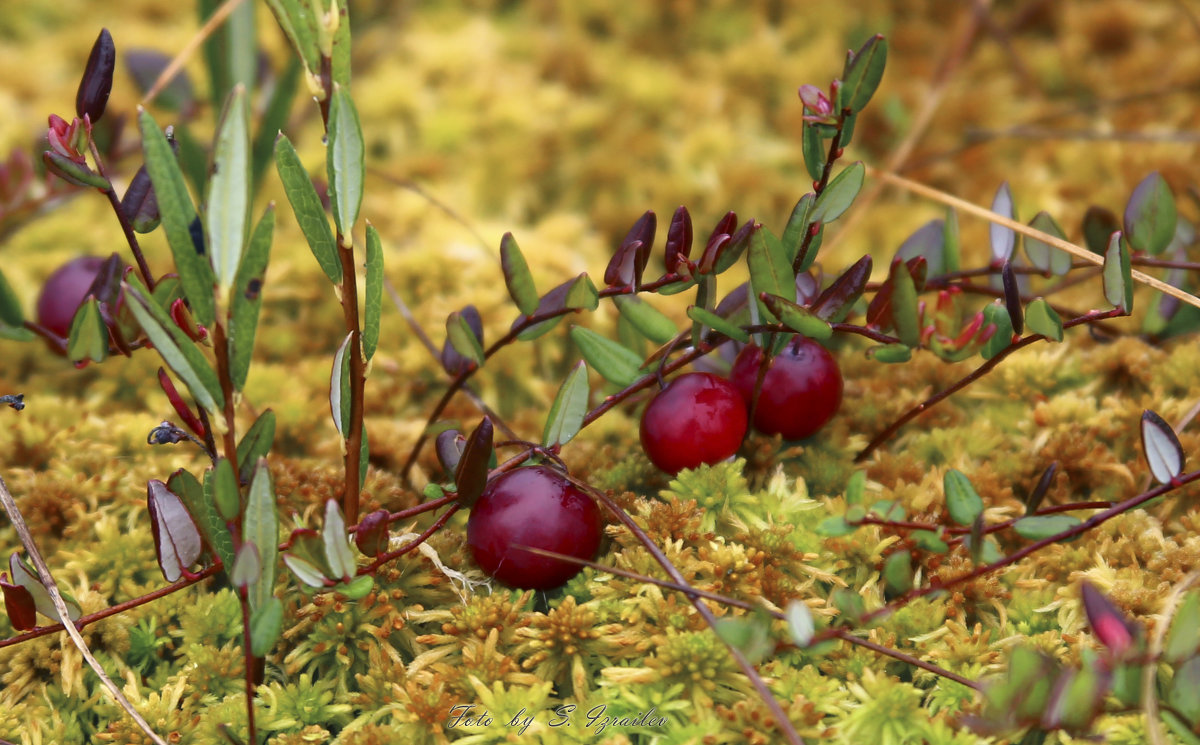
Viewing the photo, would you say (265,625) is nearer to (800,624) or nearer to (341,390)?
(341,390)

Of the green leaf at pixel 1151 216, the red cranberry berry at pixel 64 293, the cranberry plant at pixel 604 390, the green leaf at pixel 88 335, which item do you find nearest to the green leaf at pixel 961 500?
the cranberry plant at pixel 604 390

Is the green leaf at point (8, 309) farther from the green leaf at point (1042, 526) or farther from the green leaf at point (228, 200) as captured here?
the green leaf at point (1042, 526)

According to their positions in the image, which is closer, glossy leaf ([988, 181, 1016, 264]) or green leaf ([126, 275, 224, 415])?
green leaf ([126, 275, 224, 415])

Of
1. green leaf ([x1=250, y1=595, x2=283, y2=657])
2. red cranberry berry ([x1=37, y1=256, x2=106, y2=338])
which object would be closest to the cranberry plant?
green leaf ([x1=250, y1=595, x2=283, y2=657])

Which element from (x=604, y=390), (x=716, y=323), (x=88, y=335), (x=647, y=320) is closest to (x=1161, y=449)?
(x=716, y=323)

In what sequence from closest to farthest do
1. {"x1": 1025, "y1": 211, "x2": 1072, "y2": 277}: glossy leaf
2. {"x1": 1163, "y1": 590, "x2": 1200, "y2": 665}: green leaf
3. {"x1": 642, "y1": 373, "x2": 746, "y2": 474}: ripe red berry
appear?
{"x1": 1163, "y1": 590, "x2": 1200, "y2": 665}: green leaf → {"x1": 642, "y1": 373, "x2": 746, "y2": 474}: ripe red berry → {"x1": 1025, "y1": 211, "x2": 1072, "y2": 277}: glossy leaf

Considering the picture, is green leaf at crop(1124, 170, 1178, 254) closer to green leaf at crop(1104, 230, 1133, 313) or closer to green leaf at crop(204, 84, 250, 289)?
green leaf at crop(1104, 230, 1133, 313)

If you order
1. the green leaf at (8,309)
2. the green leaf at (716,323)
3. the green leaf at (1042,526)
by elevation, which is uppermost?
the green leaf at (716,323)

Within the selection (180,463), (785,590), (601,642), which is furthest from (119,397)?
(785,590)
